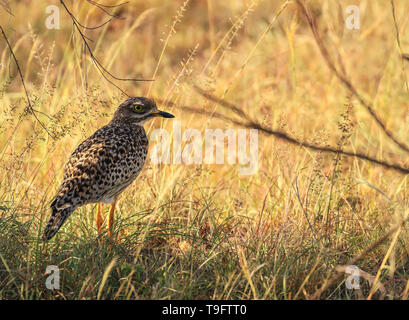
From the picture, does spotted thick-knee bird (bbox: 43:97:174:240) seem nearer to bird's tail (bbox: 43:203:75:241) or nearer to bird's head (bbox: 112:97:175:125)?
bird's tail (bbox: 43:203:75:241)

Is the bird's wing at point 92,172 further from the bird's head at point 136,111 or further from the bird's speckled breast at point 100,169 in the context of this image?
the bird's head at point 136,111

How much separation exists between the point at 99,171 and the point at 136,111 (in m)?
0.67

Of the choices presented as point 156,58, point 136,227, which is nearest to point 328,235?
point 136,227

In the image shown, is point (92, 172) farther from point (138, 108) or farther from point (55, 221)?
point (138, 108)

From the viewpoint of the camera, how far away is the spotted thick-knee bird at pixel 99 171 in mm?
3701

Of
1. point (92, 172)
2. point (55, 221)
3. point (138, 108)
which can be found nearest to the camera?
point (55, 221)

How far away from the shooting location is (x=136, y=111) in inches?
170

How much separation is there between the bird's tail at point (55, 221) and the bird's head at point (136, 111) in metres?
0.89

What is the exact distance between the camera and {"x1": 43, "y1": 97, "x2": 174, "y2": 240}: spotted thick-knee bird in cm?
370

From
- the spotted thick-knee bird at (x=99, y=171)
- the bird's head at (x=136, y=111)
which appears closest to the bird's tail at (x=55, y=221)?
the spotted thick-knee bird at (x=99, y=171)

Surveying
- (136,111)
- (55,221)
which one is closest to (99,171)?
(55,221)

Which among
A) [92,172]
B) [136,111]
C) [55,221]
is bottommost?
[55,221]
